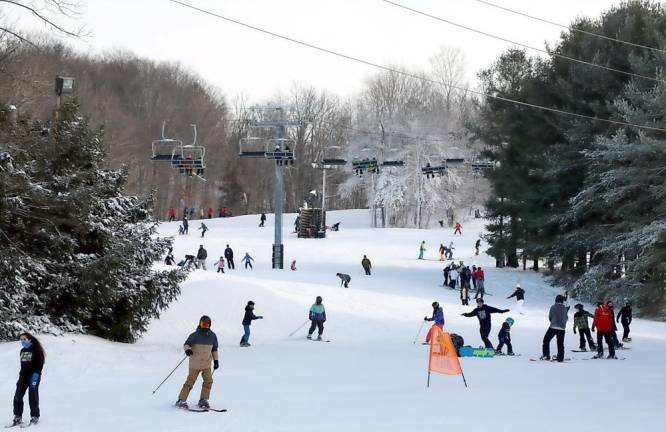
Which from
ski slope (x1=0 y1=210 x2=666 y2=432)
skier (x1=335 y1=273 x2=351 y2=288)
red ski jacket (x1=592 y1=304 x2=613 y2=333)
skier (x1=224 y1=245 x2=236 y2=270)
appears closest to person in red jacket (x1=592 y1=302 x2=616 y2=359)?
red ski jacket (x1=592 y1=304 x2=613 y2=333)

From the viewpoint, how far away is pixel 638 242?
36.2m

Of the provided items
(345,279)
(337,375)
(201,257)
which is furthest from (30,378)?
(201,257)

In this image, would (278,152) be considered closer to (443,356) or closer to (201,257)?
(201,257)

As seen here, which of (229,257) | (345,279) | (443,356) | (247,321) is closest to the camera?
(443,356)

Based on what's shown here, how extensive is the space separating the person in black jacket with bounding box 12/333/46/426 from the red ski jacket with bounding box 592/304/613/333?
44.0ft

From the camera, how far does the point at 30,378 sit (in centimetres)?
1273

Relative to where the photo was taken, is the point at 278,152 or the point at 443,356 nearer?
the point at 443,356

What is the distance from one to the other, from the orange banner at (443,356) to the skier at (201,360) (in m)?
3.90

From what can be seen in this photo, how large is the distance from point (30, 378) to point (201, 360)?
2471 millimetres

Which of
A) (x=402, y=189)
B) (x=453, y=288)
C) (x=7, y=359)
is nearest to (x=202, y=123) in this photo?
(x=402, y=189)

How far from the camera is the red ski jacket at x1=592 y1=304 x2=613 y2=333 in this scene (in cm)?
2109

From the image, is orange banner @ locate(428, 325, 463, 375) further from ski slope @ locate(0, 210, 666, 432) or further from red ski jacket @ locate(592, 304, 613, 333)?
red ski jacket @ locate(592, 304, 613, 333)

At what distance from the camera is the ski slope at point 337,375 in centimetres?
1260

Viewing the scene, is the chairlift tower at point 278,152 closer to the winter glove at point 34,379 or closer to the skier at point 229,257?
the skier at point 229,257
